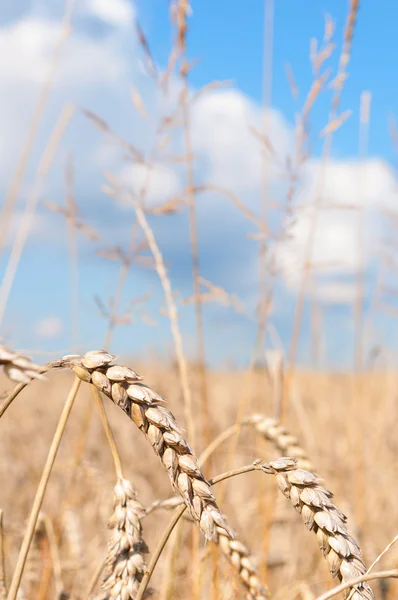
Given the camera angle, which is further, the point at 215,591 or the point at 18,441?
the point at 18,441

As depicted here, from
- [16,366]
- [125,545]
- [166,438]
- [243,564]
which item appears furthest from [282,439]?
[16,366]

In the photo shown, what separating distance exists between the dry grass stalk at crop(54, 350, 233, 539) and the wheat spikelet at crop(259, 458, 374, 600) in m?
0.09

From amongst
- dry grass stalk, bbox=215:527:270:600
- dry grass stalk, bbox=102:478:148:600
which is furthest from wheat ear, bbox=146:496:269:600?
dry grass stalk, bbox=102:478:148:600

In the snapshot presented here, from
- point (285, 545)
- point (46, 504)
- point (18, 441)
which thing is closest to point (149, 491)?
point (46, 504)

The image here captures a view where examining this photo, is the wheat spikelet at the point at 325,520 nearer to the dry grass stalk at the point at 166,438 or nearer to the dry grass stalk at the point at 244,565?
the dry grass stalk at the point at 166,438

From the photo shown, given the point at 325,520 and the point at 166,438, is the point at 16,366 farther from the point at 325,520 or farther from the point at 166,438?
the point at 325,520

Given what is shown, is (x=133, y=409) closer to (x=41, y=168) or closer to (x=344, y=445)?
(x=41, y=168)

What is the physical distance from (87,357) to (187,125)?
1.67m

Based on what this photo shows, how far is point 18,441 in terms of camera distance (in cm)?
467

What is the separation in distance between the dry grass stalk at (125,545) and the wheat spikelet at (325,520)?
165 mm

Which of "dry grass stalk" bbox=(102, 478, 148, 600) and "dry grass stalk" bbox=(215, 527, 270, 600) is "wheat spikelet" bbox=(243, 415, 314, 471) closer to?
"dry grass stalk" bbox=(215, 527, 270, 600)

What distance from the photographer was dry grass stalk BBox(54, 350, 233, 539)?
666 mm

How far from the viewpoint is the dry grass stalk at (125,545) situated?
80 cm

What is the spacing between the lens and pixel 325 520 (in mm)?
718
